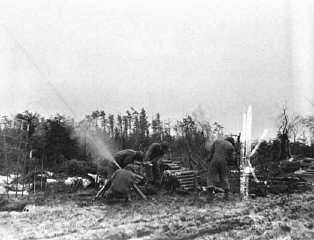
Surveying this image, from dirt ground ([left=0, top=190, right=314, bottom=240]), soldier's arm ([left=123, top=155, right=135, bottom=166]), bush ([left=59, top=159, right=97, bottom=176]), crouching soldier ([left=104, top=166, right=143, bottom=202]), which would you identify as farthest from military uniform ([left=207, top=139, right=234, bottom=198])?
bush ([left=59, top=159, right=97, bottom=176])

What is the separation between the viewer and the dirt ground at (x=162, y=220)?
515 centimetres

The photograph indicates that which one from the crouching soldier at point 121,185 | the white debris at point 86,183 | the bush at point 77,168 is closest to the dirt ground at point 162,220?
the crouching soldier at point 121,185

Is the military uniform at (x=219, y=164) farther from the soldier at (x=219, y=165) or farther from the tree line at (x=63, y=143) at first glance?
the tree line at (x=63, y=143)

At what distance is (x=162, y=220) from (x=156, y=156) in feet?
18.5

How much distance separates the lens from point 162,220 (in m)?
6.21

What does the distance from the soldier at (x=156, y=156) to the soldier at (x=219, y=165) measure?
270 centimetres

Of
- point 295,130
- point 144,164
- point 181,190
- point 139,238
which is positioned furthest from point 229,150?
point 295,130

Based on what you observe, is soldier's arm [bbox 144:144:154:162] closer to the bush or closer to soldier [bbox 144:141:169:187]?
soldier [bbox 144:141:169:187]

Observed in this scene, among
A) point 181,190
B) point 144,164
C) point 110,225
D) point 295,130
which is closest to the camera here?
point 110,225

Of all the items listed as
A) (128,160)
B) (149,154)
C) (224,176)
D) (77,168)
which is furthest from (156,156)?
(77,168)

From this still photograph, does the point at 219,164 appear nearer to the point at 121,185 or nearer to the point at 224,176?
the point at 224,176

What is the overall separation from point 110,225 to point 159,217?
41.4 inches

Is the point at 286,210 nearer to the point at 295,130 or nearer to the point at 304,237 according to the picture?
the point at 304,237

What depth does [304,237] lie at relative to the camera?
15.8 ft
